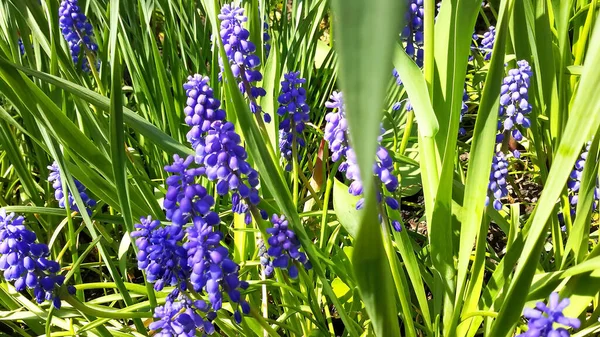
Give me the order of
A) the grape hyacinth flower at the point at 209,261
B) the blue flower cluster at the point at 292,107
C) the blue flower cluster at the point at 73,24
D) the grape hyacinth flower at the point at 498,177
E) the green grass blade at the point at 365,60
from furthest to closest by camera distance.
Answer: the blue flower cluster at the point at 73,24, the blue flower cluster at the point at 292,107, the grape hyacinth flower at the point at 498,177, the grape hyacinth flower at the point at 209,261, the green grass blade at the point at 365,60

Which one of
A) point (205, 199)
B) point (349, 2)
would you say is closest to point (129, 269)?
point (205, 199)

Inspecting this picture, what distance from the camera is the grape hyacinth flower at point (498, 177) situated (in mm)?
1953

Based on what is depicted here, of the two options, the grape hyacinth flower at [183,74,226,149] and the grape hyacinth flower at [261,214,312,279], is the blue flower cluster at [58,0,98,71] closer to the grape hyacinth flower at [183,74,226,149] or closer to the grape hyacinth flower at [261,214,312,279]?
the grape hyacinth flower at [183,74,226,149]

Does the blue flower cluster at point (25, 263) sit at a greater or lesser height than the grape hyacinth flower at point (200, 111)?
lesser

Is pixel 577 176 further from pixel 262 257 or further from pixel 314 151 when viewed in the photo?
pixel 314 151

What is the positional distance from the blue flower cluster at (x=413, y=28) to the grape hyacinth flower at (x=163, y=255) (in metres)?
1.23

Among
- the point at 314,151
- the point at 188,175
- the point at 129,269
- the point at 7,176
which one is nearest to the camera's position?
the point at 188,175

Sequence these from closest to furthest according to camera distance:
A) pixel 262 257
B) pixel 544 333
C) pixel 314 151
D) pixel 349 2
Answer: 1. pixel 349 2
2. pixel 544 333
3. pixel 262 257
4. pixel 314 151

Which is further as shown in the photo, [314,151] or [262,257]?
[314,151]

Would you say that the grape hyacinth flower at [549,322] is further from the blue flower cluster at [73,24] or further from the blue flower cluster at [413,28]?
the blue flower cluster at [73,24]

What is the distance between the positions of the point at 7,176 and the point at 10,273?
1953mm

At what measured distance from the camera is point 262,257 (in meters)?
1.80

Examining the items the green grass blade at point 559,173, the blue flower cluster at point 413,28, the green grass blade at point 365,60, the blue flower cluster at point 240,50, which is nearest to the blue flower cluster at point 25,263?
the blue flower cluster at point 240,50

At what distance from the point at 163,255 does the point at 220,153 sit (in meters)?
0.29
